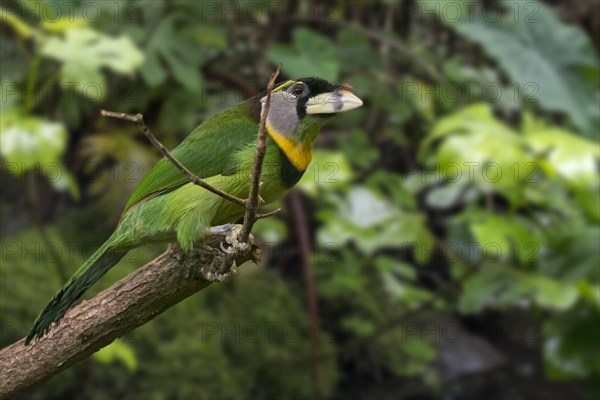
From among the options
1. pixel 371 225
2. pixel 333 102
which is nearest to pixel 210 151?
pixel 333 102

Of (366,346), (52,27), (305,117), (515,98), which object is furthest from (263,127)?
(515,98)

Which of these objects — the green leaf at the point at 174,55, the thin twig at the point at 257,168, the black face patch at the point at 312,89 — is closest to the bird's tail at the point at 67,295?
the thin twig at the point at 257,168

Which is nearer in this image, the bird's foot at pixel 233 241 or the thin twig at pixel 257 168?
the thin twig at pixel 257 168

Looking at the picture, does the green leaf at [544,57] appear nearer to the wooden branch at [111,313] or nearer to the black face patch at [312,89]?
the black face patch at [312,89]

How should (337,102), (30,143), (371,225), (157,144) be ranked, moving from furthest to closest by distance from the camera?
(371,225), (30,143), (337,102), (157,144)

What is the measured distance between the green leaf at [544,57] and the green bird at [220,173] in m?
1.54

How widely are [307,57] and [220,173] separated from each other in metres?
1.50

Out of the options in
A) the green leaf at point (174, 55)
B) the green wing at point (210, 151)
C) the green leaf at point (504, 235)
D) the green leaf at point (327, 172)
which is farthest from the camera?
the green leaf at point (174, 55)

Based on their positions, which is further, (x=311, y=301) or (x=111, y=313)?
(x=311, y=301)

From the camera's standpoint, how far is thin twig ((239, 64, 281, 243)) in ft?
3.75

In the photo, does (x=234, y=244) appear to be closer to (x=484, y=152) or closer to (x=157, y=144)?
(x=157, y=144)

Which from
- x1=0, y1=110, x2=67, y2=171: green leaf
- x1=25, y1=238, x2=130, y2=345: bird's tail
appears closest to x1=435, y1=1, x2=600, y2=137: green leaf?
x1=0, y1=110, x2=67, y2=171: green leaf

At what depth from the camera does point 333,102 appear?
1.41m

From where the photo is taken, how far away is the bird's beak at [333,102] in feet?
4.53
